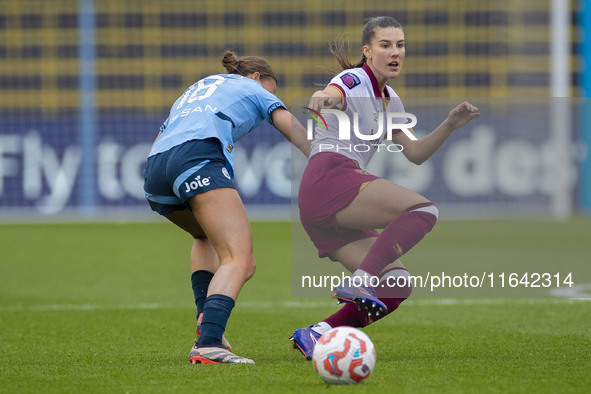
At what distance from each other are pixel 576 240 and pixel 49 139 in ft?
32.9

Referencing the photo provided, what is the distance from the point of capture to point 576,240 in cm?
1369

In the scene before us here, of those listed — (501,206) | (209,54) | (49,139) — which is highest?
(209,54)

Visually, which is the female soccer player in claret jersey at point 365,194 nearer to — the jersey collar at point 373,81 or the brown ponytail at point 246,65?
the jersey collar at point 373,81

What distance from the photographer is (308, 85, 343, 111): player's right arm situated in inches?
194

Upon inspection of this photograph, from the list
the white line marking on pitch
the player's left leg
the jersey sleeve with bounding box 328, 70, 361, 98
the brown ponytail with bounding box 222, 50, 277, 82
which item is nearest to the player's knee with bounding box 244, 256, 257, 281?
the player's left leg

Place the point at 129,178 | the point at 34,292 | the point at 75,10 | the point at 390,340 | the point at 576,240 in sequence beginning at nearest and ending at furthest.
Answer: the point at 390,340, the point at 34,292, the point at 576,240, the point at 129,178, the point at 75,10

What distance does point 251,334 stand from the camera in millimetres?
6293

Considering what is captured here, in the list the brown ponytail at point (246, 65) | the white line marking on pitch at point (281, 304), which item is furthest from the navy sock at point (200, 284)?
the white line marking on pitch at point (281, 304)

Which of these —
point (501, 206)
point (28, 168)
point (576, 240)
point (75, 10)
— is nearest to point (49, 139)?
point (28, 168)

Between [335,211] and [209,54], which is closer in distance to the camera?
[335,211]

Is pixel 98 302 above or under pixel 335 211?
under

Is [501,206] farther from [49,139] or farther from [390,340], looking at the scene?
[390,340]

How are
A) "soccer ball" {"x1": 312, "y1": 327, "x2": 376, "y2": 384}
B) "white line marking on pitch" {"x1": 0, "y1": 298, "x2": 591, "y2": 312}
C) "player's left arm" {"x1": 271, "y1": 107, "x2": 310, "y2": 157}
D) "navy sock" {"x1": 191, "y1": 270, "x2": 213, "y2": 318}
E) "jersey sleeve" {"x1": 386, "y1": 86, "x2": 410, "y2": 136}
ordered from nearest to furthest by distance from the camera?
"soccer ball" {"x1": 312, "y1": 327, "x2": 376, "y2": 384} < "player's left arm" {"x1": 271, "y1": 107, "x2": 310, "y2": 157} < "jersey sleeve" {"x1": 386, "y1": 86, "x2": 410, "y2": 136} < "navy sock" {"x1": 191, "y1": 270, "x2": 213, "y2": 318} < "white line marking on pitch" {"x1": 0, "y1": 298, "x2": 591, "y2": 312}

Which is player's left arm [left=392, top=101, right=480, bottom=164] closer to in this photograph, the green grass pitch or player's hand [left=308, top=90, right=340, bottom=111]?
player's hand [left=308, top=90, right=340, bottom=111]
